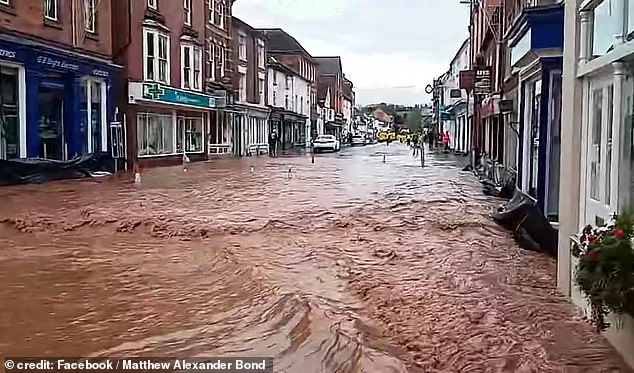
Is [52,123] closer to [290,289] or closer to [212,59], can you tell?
[290,289]

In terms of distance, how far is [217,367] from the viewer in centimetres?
590

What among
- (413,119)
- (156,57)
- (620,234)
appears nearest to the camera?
(620,234)

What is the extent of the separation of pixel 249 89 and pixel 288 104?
1319 cm

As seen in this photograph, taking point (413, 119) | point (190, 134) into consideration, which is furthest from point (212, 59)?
point (413, 119)

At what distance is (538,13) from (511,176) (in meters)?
7.64

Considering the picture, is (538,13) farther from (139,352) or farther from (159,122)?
(159,122)

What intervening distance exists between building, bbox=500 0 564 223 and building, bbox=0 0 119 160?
44.9 feet

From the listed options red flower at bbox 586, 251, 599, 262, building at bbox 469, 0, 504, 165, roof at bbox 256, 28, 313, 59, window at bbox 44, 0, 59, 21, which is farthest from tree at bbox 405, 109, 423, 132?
red flower at bbox 586, 251, 599, 262

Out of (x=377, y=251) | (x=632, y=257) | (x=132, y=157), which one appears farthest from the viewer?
(x=132, y=157)

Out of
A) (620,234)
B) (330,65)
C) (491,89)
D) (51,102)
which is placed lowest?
(620,234)

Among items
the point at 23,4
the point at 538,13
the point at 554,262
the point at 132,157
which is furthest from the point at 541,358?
the point at 132,157

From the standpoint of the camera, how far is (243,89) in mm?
51688

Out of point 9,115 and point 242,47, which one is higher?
point 242,47

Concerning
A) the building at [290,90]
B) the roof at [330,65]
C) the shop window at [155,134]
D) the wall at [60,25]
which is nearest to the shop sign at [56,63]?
the wall at [60,25]
